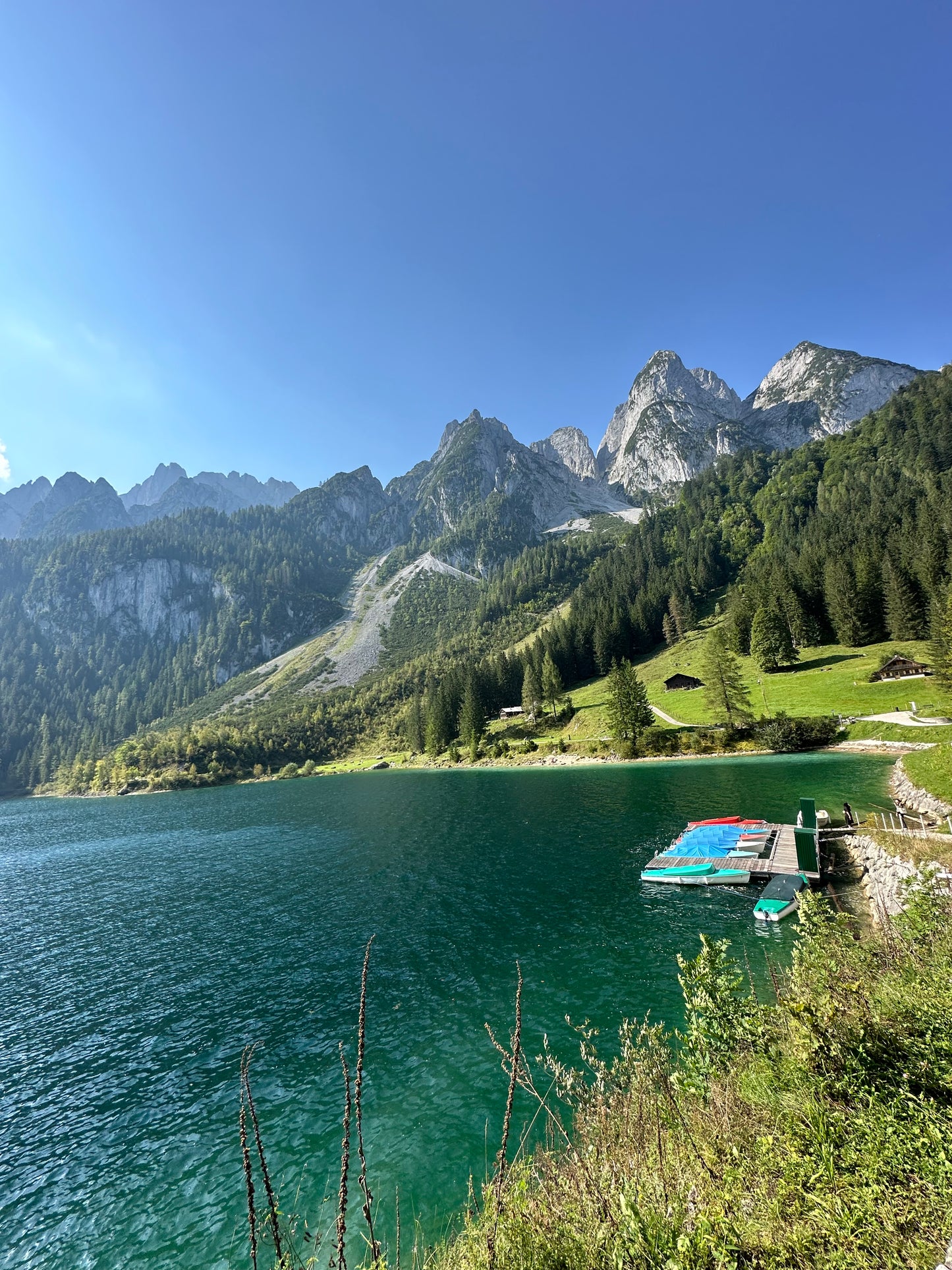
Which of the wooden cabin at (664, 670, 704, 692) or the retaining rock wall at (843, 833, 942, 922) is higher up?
the wooden cabin at (664, 670, 704, 692)

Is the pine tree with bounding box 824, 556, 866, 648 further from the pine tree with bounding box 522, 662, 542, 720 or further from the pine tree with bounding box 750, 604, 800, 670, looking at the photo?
the pine tree with bounding box 522, 662, 542, 720

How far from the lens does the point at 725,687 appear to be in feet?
302

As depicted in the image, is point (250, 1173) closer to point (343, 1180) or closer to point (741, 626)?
point (343, 1180)

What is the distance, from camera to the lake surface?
15.2 m

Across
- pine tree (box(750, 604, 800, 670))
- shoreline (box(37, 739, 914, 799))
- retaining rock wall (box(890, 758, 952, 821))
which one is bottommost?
shoreline (box(37, 739, 914, 799))

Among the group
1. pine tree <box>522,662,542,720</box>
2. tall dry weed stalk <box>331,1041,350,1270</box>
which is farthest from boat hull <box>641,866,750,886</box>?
pine tree <box>522,662,542,720</box>

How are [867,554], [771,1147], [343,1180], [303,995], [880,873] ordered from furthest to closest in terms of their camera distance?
[867,554] < [880,873] < [303,995] < [771,1147] < [343,1180]

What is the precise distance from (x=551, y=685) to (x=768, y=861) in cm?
9082

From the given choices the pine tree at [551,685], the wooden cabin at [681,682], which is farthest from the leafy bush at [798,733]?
the pine tree at [551,685]

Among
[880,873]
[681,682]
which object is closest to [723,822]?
[880,873]

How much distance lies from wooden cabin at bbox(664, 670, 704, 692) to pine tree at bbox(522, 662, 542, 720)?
31.4 meters

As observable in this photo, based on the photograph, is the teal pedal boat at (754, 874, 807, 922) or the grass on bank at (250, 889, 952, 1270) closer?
Answer: the grass on bank at (250, 889, 952, 1270)

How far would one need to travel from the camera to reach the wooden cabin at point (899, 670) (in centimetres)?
8588

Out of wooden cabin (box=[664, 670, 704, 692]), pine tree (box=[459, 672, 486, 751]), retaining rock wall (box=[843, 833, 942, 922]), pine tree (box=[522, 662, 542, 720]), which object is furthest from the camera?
pine tree (box=[522, 662, 542, 720])
